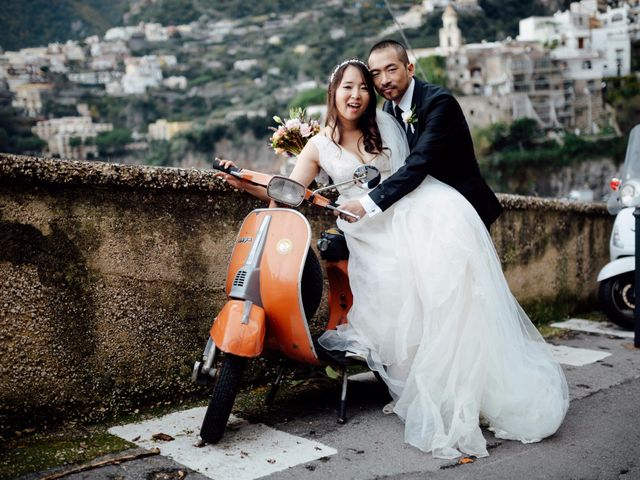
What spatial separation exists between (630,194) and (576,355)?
4.09ft

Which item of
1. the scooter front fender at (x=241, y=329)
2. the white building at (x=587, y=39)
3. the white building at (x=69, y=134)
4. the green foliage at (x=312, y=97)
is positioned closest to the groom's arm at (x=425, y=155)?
the scooter front fender at (x=241, y=329)

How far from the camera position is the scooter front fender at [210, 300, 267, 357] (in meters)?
2.18

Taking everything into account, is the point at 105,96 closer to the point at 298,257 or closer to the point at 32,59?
the point at 32,59

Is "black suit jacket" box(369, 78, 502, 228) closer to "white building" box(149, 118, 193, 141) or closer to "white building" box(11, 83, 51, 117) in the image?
"white building" box(11, 83, 51, 117)

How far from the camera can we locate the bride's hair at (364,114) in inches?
106

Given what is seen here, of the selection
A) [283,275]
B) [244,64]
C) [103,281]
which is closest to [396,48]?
[283,275]

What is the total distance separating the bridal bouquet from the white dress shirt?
0.40m

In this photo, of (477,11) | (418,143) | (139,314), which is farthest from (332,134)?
(477,11)

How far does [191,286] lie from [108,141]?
78.0 m

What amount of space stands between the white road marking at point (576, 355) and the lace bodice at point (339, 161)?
5.80 feet

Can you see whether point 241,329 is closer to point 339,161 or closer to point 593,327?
point 339,161

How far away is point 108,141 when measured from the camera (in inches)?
2997

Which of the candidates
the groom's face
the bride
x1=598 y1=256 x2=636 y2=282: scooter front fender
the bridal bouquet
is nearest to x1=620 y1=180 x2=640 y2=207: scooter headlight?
x1=598 y1=256 x2=636 y2=282: scooter front fender

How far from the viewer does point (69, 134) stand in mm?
70688
